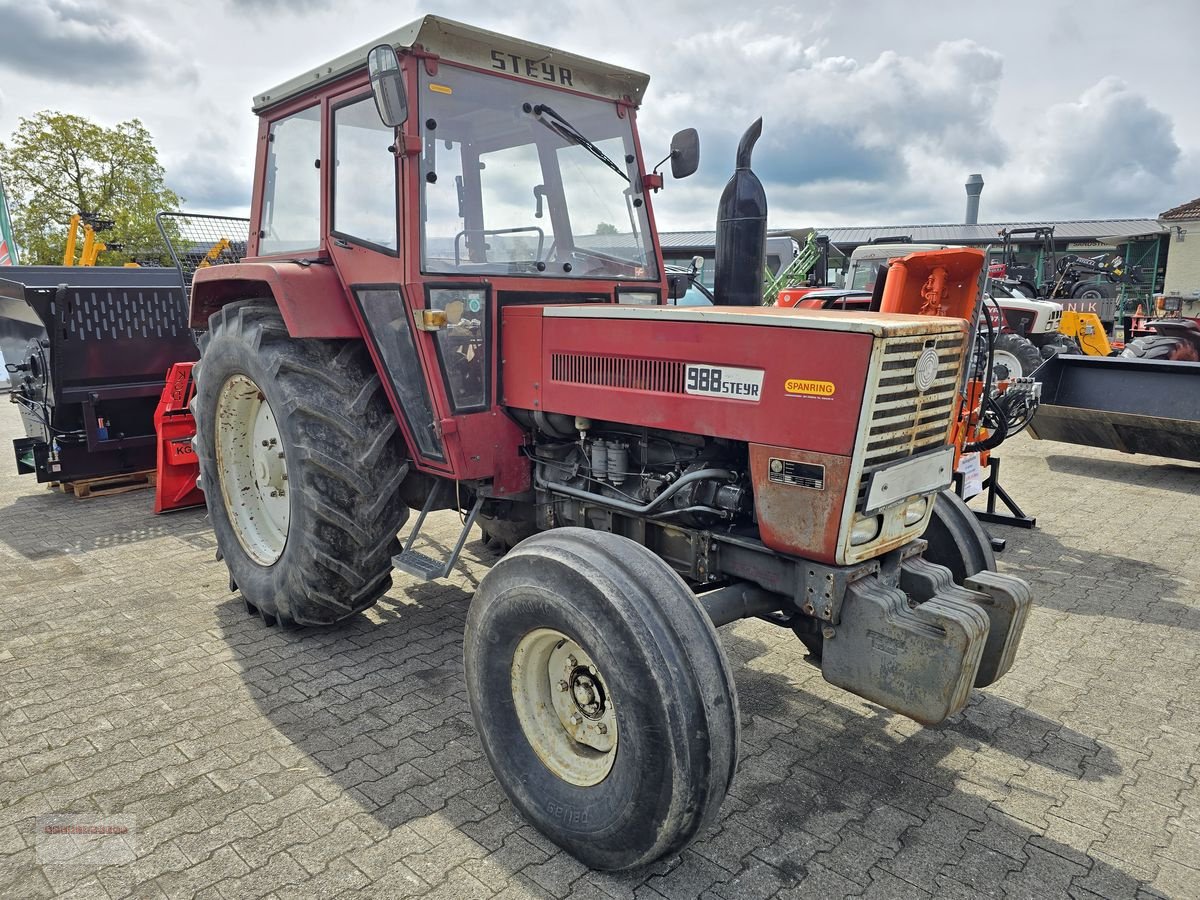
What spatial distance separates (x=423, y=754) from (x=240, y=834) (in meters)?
0.63

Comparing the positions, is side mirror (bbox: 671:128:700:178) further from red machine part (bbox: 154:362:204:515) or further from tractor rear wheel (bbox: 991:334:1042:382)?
tractor rear wheel (bbox: 991:334:1042:382)

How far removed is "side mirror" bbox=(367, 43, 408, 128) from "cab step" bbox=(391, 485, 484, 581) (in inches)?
60.1

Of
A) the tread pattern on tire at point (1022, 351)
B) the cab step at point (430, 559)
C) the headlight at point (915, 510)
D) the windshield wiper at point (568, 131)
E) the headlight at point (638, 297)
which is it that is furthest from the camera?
the tread pattern on tire at point (1022, 351)

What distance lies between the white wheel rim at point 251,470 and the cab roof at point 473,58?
1.38 meters

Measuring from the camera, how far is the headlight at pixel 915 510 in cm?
266

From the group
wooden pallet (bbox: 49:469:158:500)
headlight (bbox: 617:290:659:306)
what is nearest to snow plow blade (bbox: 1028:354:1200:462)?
headlight (bbox: 617:290:659:306)

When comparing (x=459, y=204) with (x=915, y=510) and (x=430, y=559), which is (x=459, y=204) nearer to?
(x=430, y=559)

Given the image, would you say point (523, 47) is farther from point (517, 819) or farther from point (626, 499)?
point (517, 819)

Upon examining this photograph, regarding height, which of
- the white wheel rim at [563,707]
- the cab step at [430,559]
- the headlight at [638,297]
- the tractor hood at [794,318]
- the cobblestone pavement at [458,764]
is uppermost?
the headlight at [638,297]

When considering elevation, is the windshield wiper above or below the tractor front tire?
above

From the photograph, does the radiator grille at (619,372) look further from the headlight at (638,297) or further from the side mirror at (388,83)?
the side mirror at (388,83)

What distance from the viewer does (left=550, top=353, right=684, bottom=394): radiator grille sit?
2715 millimetres

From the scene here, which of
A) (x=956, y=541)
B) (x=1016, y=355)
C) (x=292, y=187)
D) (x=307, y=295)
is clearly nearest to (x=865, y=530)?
(x=956, y=541)

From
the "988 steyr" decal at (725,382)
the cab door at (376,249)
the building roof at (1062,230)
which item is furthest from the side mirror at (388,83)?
the building roof at (1062,230)
